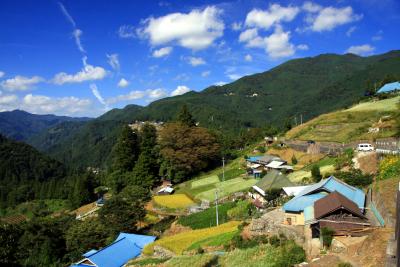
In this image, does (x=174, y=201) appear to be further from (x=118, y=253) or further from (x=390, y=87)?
(x=390, y=87)

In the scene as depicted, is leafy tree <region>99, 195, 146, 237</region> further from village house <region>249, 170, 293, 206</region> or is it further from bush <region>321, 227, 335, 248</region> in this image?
bush <region>321, 227, 335, 248</region>

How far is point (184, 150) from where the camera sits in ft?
156

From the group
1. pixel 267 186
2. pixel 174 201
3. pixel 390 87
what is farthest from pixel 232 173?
pixel 390 87

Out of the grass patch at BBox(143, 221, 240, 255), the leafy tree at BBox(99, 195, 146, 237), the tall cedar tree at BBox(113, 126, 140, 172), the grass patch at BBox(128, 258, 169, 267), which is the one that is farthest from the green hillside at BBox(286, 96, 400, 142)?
the grass patch at BBox(128, 258, 169, 267)

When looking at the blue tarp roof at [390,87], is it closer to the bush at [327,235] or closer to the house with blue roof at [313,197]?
the house with blue roof at [313,197]

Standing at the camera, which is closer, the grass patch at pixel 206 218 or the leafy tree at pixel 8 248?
the leafy tree at pixel 8 248

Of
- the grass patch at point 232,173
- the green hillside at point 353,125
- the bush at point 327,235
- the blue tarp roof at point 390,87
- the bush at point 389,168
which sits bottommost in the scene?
the grass patch at point 232,173

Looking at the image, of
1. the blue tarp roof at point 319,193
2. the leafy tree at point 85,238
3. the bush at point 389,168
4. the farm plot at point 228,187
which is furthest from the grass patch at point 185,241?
the farm plot at point 228,187

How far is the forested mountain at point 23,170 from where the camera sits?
97062 mm

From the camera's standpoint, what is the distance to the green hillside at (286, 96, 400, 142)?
4288 cm

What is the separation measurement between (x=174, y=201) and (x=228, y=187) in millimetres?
5904

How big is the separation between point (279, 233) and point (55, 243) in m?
21.0

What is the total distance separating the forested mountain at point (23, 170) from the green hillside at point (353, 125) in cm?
6766

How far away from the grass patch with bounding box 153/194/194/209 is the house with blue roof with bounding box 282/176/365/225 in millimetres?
16859
